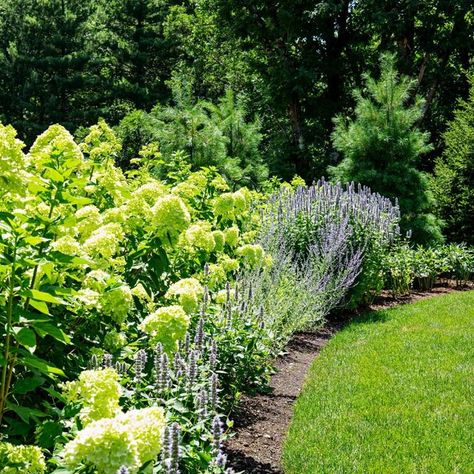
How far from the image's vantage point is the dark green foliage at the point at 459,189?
40.6ft

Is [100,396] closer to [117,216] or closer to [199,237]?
[117,216]

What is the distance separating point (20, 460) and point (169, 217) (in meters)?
1.44

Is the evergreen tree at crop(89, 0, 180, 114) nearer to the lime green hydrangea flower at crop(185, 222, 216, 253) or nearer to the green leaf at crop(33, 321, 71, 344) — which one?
the lime green hydrangea flower at crop(185, 222, 216, 253)

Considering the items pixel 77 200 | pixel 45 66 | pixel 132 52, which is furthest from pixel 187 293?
pixel 45 66

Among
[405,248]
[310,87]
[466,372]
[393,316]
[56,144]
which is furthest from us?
[310,87]

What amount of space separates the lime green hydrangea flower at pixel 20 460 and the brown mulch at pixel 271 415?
1.90 m

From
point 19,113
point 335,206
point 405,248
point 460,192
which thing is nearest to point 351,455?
point 335,206

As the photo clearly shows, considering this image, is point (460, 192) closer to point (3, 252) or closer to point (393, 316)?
point (393, 316)

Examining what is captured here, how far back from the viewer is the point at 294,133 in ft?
55.7

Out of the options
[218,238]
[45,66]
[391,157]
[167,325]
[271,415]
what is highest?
[45,66]

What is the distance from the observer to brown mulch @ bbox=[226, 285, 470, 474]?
360 cm

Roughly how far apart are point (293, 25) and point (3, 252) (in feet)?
49.7

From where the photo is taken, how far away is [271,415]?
4375mm

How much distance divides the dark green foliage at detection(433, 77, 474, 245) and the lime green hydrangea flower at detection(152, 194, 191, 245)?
1052 cm
